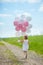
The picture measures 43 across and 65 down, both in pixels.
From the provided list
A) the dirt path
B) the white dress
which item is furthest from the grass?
the white dress

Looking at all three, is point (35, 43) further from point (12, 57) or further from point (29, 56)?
point (12, 57)

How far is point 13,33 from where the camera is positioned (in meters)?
1.56

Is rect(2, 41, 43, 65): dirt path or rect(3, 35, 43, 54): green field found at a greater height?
rect(3, 35, 43, 54): green field

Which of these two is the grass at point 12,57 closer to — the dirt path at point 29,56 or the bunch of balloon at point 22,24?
the dirt path at point 29,56

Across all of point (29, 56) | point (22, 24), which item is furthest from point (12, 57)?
point (22, 24)

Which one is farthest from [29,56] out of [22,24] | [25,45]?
[22,24]

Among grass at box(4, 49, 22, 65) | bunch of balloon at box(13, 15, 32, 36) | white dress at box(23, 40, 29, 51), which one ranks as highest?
bunch of balloon at box(13, 15, 32, 36)

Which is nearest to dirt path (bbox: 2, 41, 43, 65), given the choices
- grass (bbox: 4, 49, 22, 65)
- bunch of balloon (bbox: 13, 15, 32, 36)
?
grass (bbox: 4, 49, 22, 65)

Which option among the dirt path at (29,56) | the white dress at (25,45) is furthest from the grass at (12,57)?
the white dress at (25,45)

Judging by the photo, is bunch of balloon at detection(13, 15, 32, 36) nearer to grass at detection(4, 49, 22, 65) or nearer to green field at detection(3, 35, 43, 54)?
green field at detection(3, 35, 43, 54)

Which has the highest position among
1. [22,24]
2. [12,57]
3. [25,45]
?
[22,24]

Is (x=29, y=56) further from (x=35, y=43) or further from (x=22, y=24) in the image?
(x=22, y=24)

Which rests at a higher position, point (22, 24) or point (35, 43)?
point (22, 24)

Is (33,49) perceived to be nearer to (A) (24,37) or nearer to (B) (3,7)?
(A) (24,37)
